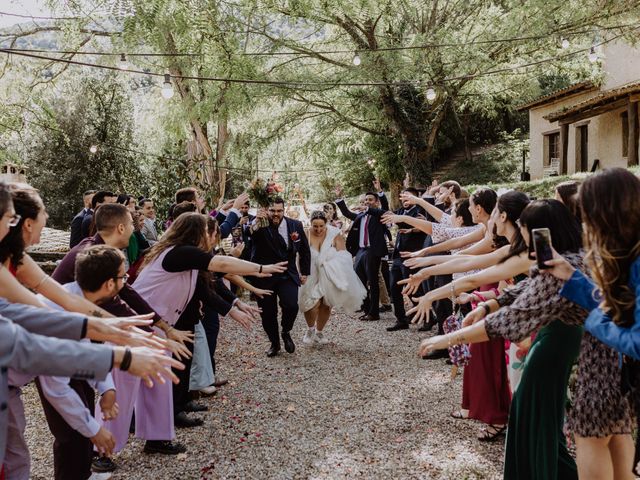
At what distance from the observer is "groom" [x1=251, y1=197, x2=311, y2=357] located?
7.11 m

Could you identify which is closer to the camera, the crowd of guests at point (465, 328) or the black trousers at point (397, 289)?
the crowd of guests at point (465, 328)

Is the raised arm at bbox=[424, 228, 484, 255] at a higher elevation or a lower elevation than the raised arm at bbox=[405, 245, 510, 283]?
higher

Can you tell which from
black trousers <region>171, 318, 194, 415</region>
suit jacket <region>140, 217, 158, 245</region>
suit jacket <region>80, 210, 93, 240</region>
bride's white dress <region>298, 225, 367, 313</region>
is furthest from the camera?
suit jacket <region>140, 217, 158, 245</region>

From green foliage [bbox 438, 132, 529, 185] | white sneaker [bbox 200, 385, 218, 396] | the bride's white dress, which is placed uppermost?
green foliage [bbox 438, 132, 529, 185]

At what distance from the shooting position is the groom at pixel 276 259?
711 cm

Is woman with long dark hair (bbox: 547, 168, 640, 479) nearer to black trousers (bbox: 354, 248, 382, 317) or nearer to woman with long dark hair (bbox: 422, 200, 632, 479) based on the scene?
woman with long dark hair (bbox: 422, 200, 632, 479)

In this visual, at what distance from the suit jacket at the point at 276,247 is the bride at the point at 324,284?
1.35ft

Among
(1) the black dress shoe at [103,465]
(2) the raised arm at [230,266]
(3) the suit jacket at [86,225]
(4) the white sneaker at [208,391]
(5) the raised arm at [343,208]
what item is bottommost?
(1) the black dress shoe at [103,465]

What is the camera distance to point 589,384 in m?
2.65

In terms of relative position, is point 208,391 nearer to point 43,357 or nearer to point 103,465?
point 103,465

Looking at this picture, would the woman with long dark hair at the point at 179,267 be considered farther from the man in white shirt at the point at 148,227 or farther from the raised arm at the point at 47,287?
the man in white shirt at the point at 148,227

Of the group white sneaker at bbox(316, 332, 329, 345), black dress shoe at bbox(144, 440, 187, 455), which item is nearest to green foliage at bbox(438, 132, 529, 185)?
white sneaker at bbox(316, 332, 329, 345)

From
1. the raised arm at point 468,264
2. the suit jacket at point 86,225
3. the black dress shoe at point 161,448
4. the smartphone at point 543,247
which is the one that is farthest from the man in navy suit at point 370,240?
the smartphone at point 543,247

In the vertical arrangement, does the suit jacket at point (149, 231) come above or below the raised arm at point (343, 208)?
below
